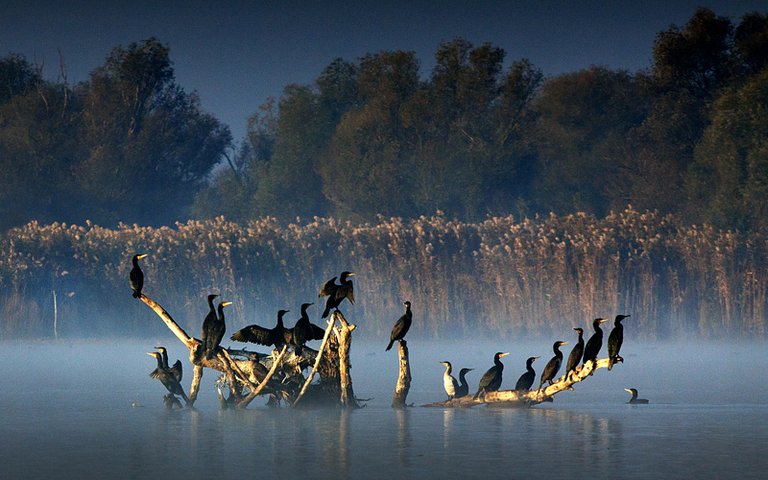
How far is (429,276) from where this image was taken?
31688 mm

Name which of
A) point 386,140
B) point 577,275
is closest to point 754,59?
point 386,140

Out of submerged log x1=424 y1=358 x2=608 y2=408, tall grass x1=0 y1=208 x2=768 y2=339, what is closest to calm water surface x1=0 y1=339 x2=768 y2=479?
submerged log x1=424 y1=358 x2=608 y2=408

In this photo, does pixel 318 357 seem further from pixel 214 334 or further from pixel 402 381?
pixel 402 381

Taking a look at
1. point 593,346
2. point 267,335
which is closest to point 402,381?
point 267,335

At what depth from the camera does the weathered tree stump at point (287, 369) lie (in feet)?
54.5

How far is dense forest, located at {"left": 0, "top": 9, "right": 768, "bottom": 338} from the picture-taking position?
3103cm

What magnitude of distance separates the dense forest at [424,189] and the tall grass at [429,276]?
52 mm

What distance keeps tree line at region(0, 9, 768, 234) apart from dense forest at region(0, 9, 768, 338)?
0.31ft

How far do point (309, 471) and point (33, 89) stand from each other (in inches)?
2066

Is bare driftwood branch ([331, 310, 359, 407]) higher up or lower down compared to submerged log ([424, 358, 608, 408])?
higher up

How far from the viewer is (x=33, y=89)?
203ft

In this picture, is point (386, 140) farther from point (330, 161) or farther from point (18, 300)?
point (18, 300)

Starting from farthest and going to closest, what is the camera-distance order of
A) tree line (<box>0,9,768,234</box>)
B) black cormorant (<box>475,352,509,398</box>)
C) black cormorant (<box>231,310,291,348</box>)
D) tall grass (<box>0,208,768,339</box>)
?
tree line (<box>0,9,768,234</box>) → tall grass (<box>0,208,768,339</box>) → black cormorant (<box>475,352,509,398</box>) → black cormorant (<box>231,310,291,348</box>)

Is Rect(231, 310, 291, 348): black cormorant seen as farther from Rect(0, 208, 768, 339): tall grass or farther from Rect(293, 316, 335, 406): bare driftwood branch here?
Rect(0, 208, 768, 339): tall grass
